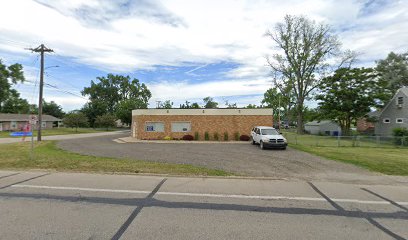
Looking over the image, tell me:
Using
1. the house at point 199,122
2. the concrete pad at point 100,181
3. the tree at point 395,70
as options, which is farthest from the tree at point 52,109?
the tree at point 395,70

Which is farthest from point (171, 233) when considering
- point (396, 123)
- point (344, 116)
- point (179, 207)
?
point (396, 123)

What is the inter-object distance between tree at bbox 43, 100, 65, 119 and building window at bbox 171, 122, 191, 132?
68207 millimetres

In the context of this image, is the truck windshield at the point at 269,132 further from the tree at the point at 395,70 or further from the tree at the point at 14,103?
the tree at the point at 14,103

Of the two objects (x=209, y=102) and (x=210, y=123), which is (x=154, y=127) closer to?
(x=210, y=123)

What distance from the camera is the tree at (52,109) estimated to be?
256ft

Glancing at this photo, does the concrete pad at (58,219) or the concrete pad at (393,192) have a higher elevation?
the concrete pad at (58,219)

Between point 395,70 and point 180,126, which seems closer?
point 180,126

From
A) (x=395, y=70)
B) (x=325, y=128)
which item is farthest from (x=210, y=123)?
(x=395, y=70)

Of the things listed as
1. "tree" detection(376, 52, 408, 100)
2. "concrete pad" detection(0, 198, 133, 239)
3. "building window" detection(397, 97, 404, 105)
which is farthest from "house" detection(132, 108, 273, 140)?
"tree" detection(376, 52, 408, 100)

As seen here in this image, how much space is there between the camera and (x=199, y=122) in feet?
90.0

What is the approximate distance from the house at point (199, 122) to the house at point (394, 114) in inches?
713

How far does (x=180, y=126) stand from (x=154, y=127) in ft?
9.78

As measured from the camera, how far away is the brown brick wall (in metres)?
27.0

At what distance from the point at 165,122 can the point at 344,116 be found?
23.3 meters
